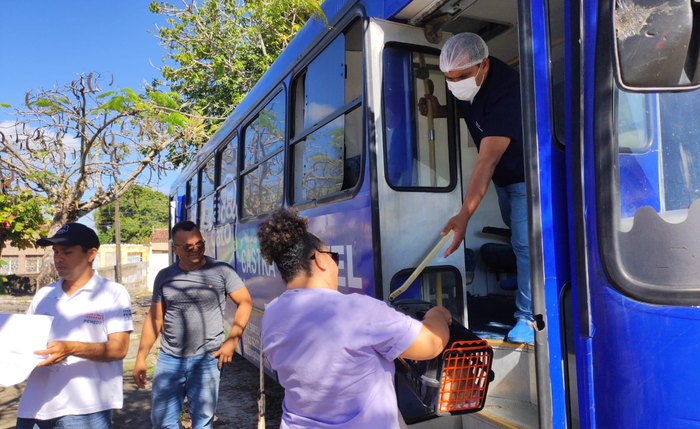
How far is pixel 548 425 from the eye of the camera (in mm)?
1780

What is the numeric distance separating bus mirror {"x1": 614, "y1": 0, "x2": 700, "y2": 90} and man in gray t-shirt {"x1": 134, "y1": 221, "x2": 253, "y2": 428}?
300 cm

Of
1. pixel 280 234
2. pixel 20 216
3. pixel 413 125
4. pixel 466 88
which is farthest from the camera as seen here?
pixel 20 216

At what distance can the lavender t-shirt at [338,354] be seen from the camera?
1.71 metres

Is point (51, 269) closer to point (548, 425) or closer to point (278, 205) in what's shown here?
point (278, 205)

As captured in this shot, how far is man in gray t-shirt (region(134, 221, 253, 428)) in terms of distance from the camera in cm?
366

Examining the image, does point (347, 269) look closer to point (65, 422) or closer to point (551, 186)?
point (551, 186)

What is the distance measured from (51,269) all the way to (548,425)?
13172 millimetres

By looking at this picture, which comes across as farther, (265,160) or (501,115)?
(265,160)

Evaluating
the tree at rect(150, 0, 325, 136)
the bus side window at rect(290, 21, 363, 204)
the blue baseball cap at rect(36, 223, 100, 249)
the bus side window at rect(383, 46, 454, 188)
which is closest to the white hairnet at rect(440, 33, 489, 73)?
the bus side window at rect(383, 46, 454, 188)

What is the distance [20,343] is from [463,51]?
8.05ft

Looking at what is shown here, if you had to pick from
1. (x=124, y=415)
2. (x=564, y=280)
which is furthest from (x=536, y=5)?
(x=124, y=415)

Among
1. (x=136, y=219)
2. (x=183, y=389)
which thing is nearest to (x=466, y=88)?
(x=183, y=389)

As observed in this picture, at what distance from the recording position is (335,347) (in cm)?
170

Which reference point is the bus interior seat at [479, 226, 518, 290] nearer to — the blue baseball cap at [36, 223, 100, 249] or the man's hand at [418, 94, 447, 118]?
the man's hand at [418, 94, 447, 118]
